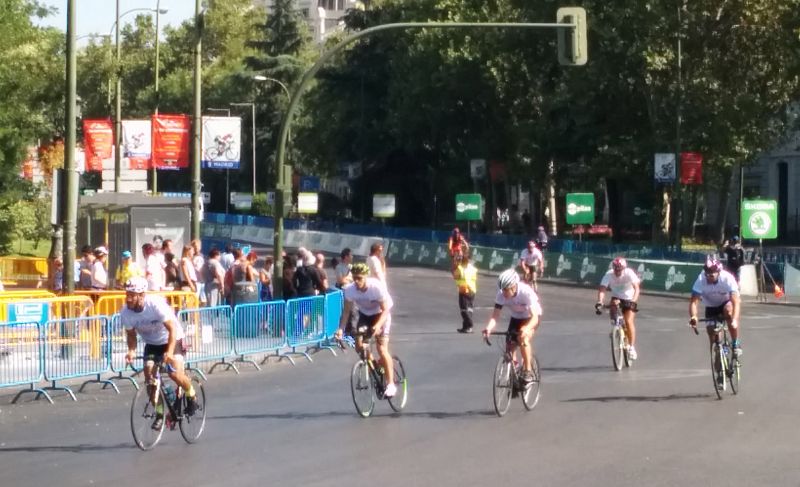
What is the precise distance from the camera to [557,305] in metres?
35.8

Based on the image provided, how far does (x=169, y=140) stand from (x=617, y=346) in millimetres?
14018

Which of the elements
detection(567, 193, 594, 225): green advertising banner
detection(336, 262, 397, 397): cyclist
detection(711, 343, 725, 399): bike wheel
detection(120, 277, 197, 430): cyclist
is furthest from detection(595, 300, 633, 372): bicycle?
detection(567, 193, 594, 225): green advertising banner

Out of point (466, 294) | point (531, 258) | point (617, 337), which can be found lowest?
point (617, 337)

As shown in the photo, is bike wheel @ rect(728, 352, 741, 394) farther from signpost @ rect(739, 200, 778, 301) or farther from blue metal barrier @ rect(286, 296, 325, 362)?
signpost @ rect(739, 200, 778, 301)

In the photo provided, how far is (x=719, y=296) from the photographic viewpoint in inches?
664

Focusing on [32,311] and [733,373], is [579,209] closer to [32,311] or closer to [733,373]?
[32,311]

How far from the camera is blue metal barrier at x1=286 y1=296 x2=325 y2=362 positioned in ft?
74.7

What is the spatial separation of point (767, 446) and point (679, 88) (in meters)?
42.0

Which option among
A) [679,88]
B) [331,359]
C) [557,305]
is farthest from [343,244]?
[331,359]

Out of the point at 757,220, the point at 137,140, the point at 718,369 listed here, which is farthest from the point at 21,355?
the point at 757,220

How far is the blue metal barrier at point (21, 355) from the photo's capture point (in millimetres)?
17031

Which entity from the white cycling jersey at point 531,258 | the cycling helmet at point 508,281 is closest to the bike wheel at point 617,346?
the cycling helmet at point 508,281

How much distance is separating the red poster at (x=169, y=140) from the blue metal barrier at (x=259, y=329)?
9250mm

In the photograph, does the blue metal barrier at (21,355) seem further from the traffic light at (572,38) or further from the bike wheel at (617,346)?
the traffic light at (572,38)
